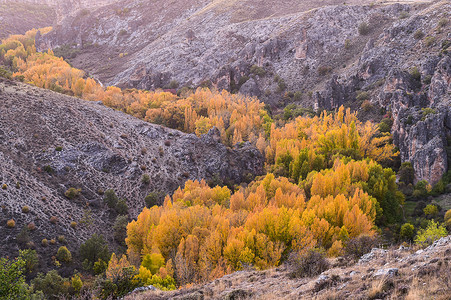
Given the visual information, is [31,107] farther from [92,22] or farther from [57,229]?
[92,22]

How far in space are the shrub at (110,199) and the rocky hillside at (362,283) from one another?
105ft

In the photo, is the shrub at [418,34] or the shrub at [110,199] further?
the shrub at [418,34]

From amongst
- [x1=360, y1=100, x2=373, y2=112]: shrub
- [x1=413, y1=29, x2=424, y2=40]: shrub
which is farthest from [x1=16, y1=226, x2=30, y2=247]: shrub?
[x1=413, y1=29, x2=424, y2=40]: shrub

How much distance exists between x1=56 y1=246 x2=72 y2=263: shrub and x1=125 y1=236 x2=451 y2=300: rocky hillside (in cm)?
2151

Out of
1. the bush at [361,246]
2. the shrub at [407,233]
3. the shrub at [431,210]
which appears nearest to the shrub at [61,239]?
the bush at [361,246]

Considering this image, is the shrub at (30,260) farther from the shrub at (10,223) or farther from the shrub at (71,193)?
the shrub at (71,193)

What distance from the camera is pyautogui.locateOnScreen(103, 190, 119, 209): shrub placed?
2047 inches

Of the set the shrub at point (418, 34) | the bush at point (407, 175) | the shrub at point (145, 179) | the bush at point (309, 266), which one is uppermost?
the shrub at point (418, 34)

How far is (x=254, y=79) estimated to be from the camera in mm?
113812

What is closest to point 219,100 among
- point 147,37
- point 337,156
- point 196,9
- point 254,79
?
point 254,79

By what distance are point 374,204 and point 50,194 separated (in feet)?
144

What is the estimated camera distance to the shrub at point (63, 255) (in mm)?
39375

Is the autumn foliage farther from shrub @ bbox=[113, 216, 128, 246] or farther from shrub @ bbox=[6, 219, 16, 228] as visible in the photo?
shrub @ bbox=[6, 219, 16, 228]

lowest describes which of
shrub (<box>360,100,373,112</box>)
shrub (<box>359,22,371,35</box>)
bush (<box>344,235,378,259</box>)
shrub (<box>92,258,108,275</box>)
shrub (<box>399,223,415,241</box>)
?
shrub (<box>399,223,415,241</box>)
